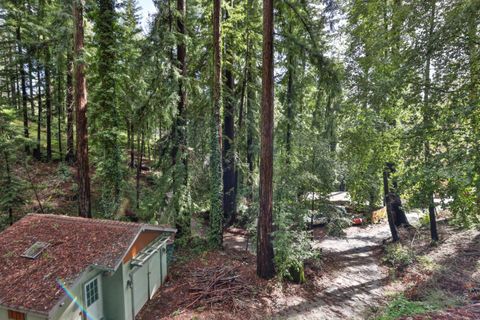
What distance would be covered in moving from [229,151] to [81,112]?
5.96 m

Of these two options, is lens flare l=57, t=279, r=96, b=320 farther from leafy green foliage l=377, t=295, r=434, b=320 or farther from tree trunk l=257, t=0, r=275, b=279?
leafy green foliage l=377, t=295, r=434, b=320

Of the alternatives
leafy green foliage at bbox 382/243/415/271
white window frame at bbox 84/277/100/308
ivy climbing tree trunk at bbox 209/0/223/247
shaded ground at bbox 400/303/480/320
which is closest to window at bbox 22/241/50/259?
white window frame at bbox 84/277/100/308

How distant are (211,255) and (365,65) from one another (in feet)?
29.6

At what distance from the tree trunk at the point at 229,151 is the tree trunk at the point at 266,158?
380cm

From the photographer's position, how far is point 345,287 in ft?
28.7

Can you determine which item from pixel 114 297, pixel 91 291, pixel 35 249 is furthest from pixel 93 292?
pixel 35 249

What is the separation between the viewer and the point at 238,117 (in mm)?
14406

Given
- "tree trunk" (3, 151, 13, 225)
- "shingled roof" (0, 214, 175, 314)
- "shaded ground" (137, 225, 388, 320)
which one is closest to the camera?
"shingled roof" (0, 214, 175, 314)

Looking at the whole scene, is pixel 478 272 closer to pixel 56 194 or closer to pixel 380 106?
pixel 380 106

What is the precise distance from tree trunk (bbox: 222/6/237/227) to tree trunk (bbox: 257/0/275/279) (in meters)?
3.80

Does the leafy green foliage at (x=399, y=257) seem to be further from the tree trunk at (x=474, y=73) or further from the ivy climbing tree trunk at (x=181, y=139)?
the ivy climbing tree trunk at (x=181, y=139)

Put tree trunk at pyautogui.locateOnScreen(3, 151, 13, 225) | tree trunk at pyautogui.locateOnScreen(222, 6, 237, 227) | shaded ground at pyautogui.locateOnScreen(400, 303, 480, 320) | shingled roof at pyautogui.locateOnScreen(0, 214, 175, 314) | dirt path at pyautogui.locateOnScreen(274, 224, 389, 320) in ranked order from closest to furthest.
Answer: shaded ground at pyautogui.locateOnScreen(400, 303, 480, 320) → shingled roof at pyautogui.locateOnScreen(0, 214, 175, 314) → dirt path at pyautogui.locateOnScreen(274, 224, 389, 320) → tree trunk at pyautogui.locateOnScreen(3, 151, 13, 225) → tree trunk at pyautogui.locateOnScreen(222, 6, 237, 227)

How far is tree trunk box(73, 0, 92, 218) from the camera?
8203 mm

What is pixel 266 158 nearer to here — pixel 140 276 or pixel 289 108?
pixel 140 276
